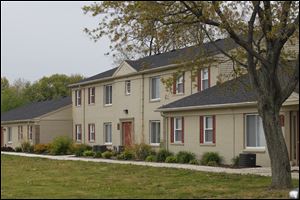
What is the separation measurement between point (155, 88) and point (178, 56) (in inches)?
295

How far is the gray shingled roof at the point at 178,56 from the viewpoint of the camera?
20.2 m

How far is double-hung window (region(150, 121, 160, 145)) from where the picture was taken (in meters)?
37.3

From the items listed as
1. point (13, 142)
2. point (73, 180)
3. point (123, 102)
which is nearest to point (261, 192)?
point (73, 180)

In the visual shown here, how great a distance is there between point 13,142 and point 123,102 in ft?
61.9

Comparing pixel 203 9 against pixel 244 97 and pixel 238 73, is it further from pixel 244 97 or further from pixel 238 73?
→ pixel 244 97

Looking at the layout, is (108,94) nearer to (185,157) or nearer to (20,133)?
(20,133)

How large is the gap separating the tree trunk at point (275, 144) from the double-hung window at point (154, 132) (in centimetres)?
1968

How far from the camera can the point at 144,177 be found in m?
21.3

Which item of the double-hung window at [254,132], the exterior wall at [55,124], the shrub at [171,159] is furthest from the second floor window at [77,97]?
the double-hung window at [254,132]

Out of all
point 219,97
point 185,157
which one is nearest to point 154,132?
point 185,157

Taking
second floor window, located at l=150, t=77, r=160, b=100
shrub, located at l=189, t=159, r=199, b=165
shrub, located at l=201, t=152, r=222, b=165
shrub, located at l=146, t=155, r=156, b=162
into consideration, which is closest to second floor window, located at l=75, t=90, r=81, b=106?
second floor window, located at l=150, t=77, r=160, b=100

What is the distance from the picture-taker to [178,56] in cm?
3103

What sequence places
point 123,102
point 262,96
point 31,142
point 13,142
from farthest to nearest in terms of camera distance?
point 13,142
point 31,142
point 123,102
point 262,96

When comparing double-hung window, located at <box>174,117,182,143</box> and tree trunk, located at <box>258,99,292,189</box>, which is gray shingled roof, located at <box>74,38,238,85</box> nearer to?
tree trunk, located at <box>258,99,292,189</box>
